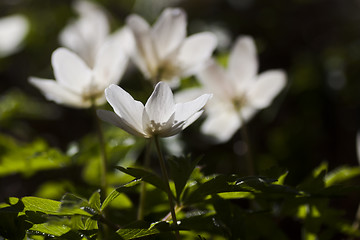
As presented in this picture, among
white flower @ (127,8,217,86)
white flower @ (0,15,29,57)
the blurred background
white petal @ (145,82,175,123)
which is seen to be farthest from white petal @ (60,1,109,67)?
white flower @ (0,15,29,57)

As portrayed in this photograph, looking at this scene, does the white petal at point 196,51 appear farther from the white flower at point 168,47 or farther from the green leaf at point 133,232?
the green leaf at point 133,232

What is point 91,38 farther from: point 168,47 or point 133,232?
point 133,232

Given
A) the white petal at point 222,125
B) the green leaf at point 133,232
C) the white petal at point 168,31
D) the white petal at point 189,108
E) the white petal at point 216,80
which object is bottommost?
the white petal at point 222,125

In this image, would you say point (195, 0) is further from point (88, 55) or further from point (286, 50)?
point (88, 55)

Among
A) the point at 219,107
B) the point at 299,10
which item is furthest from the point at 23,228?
the point at 299,10

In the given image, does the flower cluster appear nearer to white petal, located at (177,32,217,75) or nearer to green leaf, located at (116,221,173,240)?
white petal, located at (177,32,217,75)

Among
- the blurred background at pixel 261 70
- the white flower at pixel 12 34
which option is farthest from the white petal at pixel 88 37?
the white flower at pixel 12 34
